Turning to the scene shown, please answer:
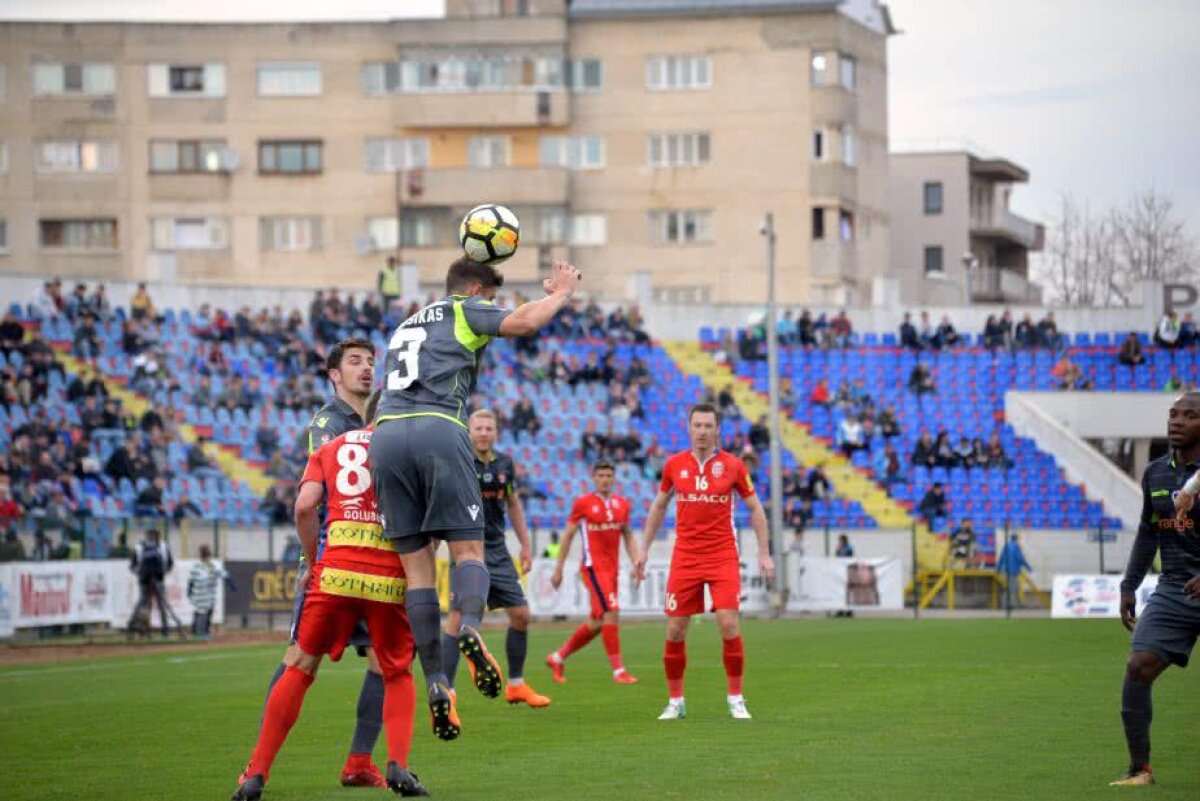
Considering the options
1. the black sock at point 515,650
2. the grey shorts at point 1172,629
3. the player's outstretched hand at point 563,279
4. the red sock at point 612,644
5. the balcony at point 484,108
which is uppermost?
the balcony at point 484,108

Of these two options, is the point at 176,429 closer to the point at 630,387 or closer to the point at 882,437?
the point at 630,387

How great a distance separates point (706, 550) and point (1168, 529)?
214 inches

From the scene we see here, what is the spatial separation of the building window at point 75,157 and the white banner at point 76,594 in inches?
1708

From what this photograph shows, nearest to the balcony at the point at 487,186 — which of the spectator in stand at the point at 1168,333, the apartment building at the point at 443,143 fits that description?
the apartment building at the point at 443,143

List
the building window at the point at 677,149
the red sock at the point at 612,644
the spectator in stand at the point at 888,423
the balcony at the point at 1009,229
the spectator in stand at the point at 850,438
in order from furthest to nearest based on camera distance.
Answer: the balcony at the point at 1009,229 → the building window at the point at 677,149 → the spectator in stand at the point at 888,423 → the spectator in stand at the point at 850,438 → the red sock at the point at 612,644

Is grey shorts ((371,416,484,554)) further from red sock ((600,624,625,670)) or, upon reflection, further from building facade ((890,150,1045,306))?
building facade ((890,150,1045,306))

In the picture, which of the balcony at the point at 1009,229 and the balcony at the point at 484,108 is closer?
the balcony at the point at 484,108

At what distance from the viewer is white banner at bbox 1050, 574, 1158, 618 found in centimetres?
3797

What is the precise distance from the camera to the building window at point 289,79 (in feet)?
247

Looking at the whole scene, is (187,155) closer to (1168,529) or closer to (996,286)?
(996,286)

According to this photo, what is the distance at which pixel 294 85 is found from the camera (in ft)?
247

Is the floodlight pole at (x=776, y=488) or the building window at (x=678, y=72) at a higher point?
the building window at (x=678, y=72)

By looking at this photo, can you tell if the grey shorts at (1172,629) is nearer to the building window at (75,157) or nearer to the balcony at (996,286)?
the building window at (75,157)

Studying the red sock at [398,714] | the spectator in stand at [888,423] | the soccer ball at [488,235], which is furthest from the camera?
the spectator in stand at [888,423]
